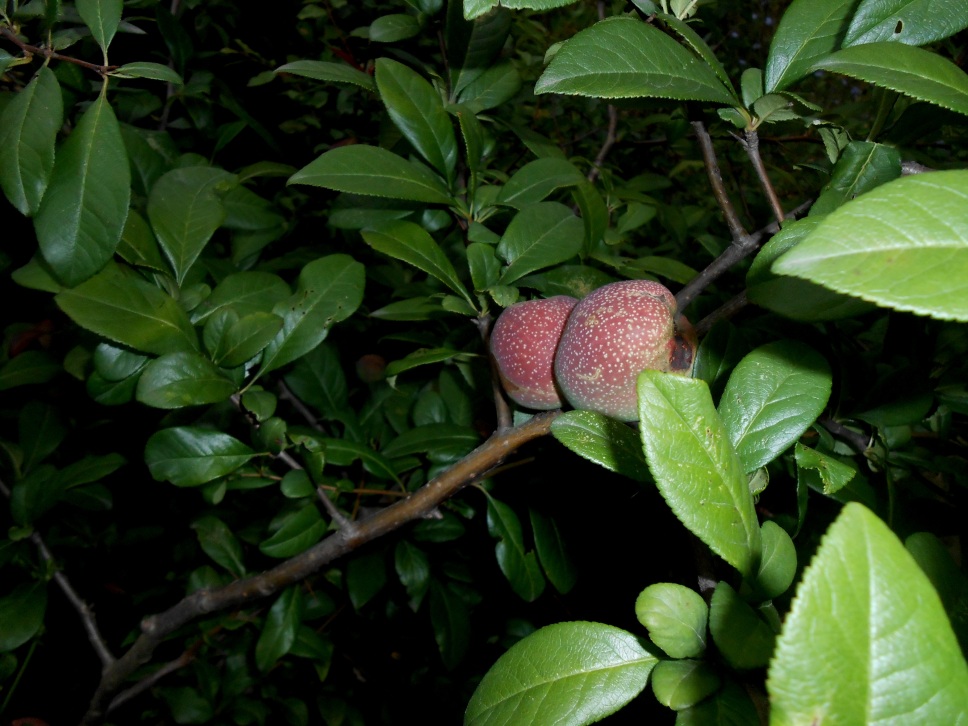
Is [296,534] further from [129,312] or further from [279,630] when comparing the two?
[129,312]

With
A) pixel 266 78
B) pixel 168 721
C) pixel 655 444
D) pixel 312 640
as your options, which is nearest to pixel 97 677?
pixel 168 721

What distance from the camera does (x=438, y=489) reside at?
2.70ft

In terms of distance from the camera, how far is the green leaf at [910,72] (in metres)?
0.51

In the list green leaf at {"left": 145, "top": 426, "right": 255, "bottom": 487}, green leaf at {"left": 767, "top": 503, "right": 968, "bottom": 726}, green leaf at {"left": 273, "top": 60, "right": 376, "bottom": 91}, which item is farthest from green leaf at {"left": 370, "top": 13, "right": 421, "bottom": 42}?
green leaf at {"left": 767, "top": 503, "right": 968, "bottom": 726}

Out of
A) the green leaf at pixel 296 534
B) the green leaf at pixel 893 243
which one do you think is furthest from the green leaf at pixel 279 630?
the green leaf at pixel 893 243

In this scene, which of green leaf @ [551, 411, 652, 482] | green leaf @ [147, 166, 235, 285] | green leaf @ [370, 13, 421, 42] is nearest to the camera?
green leaf @ [551, 411, 652, 482]

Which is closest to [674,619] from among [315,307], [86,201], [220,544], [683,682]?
[683,682]

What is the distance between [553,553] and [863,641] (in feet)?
2.86

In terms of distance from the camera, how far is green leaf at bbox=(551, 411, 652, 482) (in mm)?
568

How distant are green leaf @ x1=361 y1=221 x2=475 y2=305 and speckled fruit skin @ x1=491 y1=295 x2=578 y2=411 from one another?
0.10m

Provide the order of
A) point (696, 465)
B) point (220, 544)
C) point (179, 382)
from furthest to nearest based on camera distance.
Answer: point (220, 544)
point (179, 382)
point (696, 465)

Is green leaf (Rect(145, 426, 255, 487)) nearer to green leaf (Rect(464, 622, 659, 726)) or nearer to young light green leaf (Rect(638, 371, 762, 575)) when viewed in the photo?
green leaf (Rect(464, 622, 659, 726))

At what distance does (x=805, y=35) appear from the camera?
72 cm

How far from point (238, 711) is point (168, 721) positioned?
0.27m
